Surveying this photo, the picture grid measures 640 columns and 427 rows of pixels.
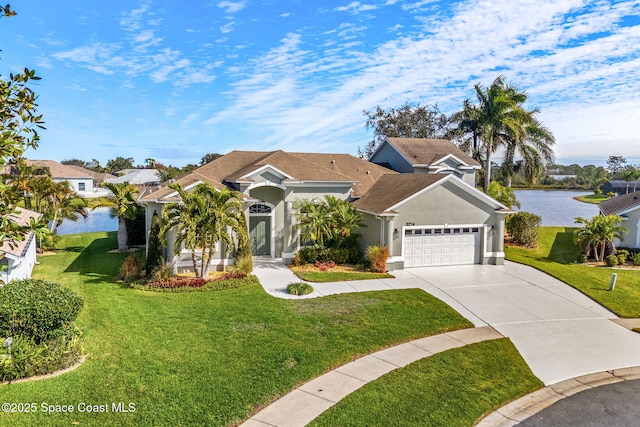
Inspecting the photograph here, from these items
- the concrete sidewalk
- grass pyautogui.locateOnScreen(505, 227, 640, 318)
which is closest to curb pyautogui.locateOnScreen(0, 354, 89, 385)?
the concrete sidewalk

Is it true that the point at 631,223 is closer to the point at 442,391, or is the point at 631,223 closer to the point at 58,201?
the point at 442,391

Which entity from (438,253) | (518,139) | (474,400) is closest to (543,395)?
(474,400)

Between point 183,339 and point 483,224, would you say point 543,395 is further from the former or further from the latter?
point 483,224

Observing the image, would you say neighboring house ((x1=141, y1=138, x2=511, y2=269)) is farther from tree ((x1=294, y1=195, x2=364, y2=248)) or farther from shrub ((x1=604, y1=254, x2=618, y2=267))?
shrub ((x1=604, y1=254, x2=618, y2=267))

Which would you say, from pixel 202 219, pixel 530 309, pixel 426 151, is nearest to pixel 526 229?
pixel 426 151

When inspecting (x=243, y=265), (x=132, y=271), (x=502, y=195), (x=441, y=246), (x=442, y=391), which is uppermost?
(x=502, y=195)

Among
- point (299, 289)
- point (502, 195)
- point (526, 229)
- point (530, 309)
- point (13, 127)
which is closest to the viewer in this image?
point (13, 127)
